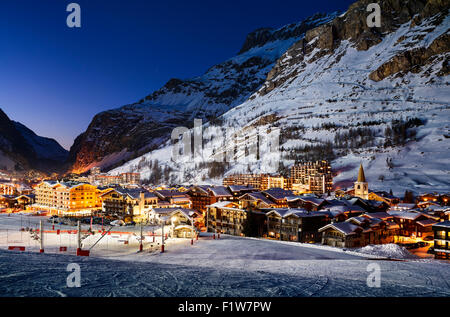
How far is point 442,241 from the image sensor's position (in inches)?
1483

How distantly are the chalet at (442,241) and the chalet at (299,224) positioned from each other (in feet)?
49.6

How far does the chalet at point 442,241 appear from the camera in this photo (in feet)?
122

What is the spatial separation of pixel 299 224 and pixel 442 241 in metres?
17.4

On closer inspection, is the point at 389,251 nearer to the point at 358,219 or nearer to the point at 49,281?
the point at 358,219

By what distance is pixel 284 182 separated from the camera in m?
113

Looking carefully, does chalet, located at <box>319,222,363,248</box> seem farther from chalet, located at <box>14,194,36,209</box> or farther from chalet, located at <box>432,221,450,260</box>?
chalet, located at <box>14,194,36,209</box>

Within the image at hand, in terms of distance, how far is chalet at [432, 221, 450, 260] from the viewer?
37.2 m

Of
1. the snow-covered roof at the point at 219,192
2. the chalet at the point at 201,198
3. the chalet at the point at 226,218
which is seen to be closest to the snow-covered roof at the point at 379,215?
the chalet at the point at 226,218

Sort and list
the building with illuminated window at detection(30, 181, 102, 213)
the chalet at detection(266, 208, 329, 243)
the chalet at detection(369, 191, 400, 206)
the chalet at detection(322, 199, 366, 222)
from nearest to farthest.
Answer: the chalet at detection(266, 208, 329, 243) → the chalet at detection(322, 199, 366, 222) → the chalet at detection(369, 191, 400, 206) → the building with illuminated window at detection(30, 181, 102, 213)

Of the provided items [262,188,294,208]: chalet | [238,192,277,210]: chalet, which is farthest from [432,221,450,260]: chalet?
[262,188,294,208]: chalet

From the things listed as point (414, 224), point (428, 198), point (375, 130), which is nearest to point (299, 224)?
point (414, 224)

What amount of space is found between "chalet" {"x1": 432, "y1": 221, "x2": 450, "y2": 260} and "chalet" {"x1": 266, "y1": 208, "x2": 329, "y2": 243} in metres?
15.1

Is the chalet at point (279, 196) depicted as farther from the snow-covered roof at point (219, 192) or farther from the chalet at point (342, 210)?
the chalet at point (342, 210)
